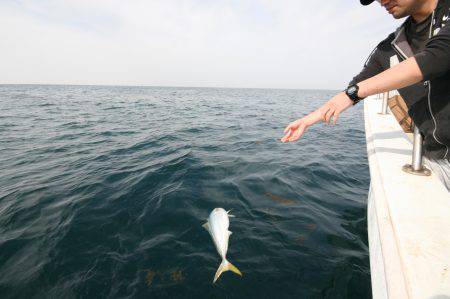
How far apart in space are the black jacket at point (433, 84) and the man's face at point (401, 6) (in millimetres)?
169

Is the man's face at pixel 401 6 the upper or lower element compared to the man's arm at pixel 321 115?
upper

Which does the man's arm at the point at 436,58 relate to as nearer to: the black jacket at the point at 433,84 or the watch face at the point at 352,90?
the black jacket at the point at 433,84

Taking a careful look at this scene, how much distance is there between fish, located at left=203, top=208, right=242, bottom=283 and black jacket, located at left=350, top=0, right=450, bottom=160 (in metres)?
2.56

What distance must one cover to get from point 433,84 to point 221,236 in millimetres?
2925

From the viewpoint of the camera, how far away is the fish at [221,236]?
3.19 metres

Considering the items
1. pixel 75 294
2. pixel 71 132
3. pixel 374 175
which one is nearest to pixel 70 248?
pixel 75 294

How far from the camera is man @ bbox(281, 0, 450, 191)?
1.63 metres

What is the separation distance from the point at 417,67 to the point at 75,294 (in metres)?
4.34

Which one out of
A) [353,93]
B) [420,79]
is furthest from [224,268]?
[420,79]

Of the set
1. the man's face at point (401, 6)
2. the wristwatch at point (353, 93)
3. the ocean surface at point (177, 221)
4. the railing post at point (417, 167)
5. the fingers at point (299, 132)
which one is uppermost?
the man's face at point (401, 6)

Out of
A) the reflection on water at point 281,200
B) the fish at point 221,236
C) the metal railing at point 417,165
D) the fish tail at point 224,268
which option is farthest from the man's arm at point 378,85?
the reflection on water at point 281,200

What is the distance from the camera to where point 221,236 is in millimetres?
3377

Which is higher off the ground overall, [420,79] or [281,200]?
[420,79]

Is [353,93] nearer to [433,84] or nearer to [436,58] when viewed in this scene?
[436,58]
